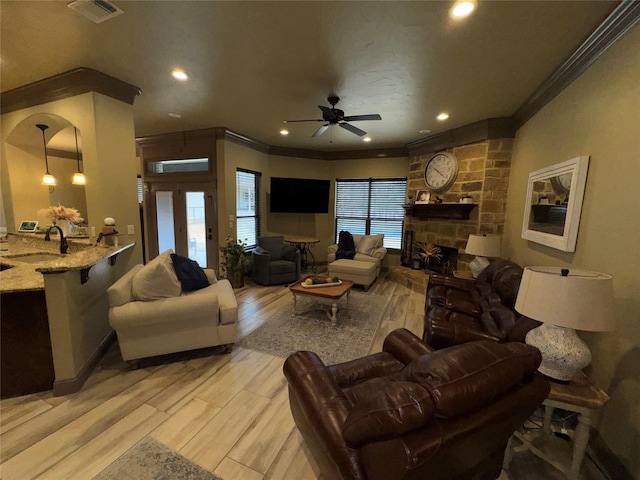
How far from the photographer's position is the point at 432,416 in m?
0.89

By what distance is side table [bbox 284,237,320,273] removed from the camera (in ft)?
20.3

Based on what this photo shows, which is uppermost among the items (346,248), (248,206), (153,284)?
(248,206)

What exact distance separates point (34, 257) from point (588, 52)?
5594 mm

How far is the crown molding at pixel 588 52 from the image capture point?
167 cm

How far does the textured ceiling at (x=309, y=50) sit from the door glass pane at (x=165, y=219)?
83.4 inches

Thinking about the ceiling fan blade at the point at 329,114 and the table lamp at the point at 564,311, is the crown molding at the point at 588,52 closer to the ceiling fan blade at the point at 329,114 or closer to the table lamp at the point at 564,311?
the table lamp at the point at 564,311

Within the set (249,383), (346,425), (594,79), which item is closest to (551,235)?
(594,79)

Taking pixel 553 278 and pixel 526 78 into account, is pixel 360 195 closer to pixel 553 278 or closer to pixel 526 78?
pixel 526 78

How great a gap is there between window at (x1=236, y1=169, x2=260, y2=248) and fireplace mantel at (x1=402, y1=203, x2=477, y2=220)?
3.19m

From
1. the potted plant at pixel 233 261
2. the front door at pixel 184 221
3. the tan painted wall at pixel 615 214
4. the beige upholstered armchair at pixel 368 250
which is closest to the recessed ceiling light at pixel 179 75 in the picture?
the front door at pixel 184 221

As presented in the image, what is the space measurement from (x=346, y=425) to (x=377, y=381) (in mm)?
667

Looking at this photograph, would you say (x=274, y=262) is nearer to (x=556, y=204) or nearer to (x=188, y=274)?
(x=188, y=274)

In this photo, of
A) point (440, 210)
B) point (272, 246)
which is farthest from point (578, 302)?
point (272, 246)

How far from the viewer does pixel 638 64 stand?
64.6 inches
